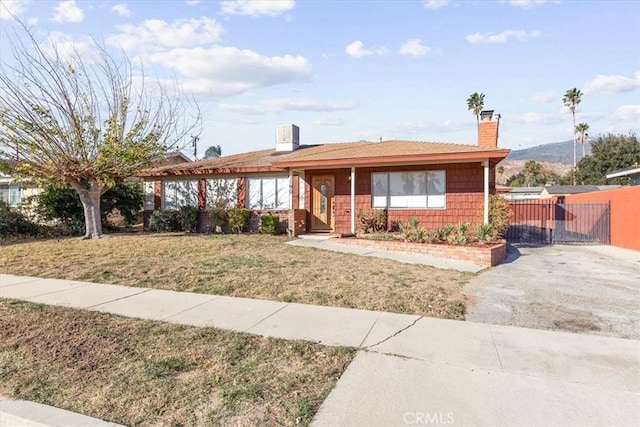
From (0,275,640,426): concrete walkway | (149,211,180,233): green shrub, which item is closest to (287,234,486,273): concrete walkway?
(0,275,640,426): concrete walkway

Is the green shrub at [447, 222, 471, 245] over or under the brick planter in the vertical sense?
over

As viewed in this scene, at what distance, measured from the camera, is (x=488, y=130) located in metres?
14.2

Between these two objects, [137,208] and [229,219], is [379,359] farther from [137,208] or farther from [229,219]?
[137,208]

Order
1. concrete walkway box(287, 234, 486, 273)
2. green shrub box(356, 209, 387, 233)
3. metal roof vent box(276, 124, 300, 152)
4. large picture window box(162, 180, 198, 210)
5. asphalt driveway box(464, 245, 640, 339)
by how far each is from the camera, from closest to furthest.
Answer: asphalt driveway box(464, 245, 640, 339)
concrete walkway box(287, 234, 486, 273)
green shrub box(356, 209, 387, 233)
large picture window box(162, 180, 198, 210)
metal roof vent box(276, 124, 300, 152)

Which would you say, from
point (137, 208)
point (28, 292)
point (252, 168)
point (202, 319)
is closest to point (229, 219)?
point (252, 168)

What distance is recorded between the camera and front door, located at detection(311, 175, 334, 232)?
15445mm

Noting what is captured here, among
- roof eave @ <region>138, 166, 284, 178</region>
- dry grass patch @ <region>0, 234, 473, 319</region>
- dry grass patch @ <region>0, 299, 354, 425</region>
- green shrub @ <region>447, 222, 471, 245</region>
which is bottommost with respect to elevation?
dry grass patch @ <region>0, 299, 354, 425</region>

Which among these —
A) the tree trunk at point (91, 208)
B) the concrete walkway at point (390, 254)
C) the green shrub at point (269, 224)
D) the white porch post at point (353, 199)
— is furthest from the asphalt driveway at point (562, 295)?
the tree trunk at point (91, 208)

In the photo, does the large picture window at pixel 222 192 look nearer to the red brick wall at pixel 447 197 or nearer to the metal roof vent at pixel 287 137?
Answer: the metal roof vent at pixel 287 137

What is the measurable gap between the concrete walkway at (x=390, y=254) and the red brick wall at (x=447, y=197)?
215cm

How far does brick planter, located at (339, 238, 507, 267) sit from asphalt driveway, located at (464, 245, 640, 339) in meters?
0.30

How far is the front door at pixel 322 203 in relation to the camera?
1545 centimetres

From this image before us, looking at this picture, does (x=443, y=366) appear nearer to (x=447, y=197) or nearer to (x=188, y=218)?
(x=447, y=197)

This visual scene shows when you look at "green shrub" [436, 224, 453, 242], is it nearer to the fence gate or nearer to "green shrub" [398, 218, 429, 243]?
"green shrub" [398, 218, 429, 243]
